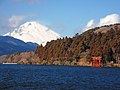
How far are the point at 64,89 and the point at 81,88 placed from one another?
5.29 metres

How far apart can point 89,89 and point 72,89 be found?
4144 millimetres

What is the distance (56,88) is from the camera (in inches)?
3435

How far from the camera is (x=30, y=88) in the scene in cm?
8675

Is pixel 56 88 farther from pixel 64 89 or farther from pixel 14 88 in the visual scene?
pixel 14 88

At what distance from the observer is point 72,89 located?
281 ft

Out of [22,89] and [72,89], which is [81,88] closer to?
[72,89]

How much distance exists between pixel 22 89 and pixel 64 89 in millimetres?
10128

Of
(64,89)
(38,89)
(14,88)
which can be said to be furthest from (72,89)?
(14,88)

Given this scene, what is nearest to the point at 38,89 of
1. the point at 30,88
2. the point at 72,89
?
the point at 30,88

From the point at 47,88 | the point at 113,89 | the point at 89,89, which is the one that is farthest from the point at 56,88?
the point at 113,89

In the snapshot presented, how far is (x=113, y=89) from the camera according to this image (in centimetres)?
8675

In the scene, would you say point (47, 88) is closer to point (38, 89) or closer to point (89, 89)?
point (38, 89)

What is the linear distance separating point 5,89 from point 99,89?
2283 cm

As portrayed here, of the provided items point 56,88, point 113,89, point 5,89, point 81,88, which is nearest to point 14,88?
point 5,89
